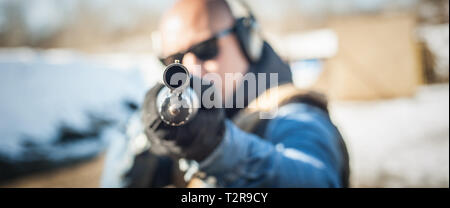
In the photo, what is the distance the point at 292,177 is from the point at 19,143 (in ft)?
9.64

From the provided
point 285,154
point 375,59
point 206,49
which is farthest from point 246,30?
point 375,59

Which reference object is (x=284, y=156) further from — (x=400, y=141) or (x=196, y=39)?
(x=400, y=141)

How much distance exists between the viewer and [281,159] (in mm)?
597

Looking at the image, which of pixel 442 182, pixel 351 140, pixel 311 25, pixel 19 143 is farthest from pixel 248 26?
pixel 311 25

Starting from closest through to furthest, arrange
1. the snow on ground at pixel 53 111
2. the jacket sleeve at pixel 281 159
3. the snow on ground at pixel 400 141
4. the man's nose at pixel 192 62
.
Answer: the jacket sleeve at pixel 281 159 < the man's nose at pixel 192 62 < the snow on ground at pixel 400 141 < the snow on ground at pixel 53 111

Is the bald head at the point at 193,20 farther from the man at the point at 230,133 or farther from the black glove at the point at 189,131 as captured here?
the black glove at the point at 189,131

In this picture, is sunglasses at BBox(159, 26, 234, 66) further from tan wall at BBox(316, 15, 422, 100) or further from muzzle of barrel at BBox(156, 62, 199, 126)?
tan wall at BBox(316, 15, 422, 100)

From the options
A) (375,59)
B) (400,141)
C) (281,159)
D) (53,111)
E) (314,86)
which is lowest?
(281,159)

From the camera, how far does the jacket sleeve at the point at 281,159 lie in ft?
1.78

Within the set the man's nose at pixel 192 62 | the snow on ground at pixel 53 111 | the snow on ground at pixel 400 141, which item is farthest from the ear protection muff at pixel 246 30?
the snow on ground at pixel 53 111

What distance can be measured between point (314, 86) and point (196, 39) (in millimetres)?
4431

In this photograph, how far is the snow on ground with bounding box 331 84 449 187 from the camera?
1762 millimetres

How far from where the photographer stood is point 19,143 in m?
2.50

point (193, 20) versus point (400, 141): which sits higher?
point (193, 20)
